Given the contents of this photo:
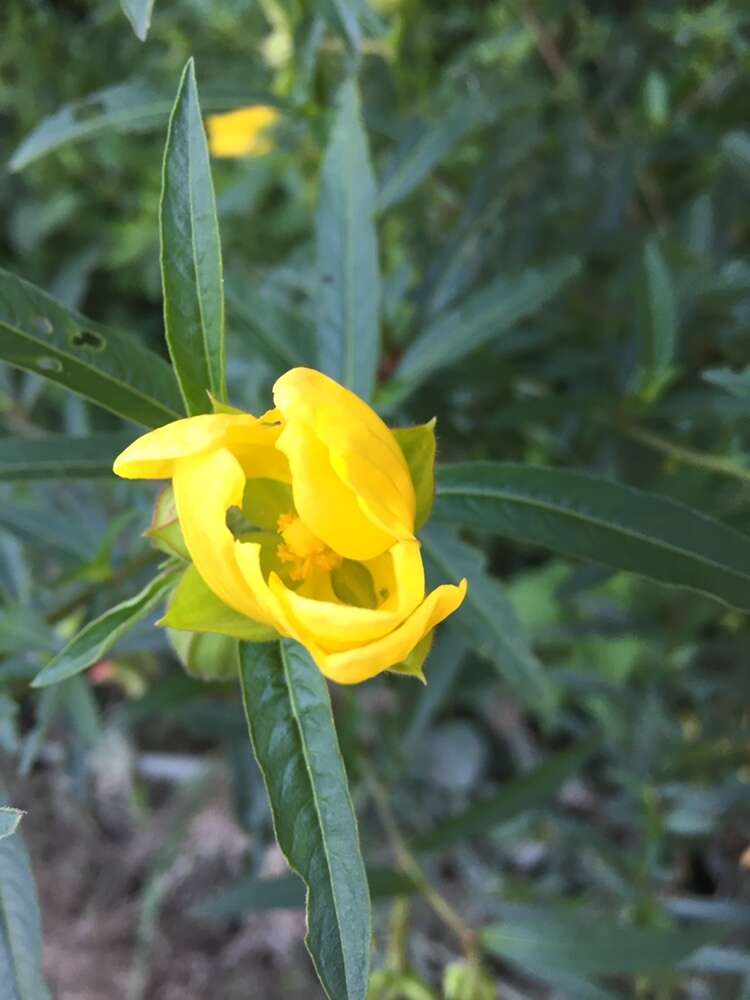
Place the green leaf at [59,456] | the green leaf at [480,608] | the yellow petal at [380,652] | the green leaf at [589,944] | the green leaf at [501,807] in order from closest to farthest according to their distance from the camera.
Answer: the yellow petal at [380,652] → the green leaf at [59,456] → the green leaf at [480,608] → the green leaf at [589,944] → the green leaf at [501,807]

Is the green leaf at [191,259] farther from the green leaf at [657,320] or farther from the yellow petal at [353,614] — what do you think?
the green leaf at [657,320]

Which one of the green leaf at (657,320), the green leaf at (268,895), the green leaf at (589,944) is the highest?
the green leaf at (657,320)

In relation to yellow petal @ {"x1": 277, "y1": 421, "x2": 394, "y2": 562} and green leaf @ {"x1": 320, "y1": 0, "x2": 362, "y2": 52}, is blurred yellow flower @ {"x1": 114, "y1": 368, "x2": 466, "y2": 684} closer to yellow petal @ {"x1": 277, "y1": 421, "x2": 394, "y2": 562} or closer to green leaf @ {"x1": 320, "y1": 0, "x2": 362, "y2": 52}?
yellow petal @ {"x1": 277, "y1": 421, "x2": 394, "y2": 562}

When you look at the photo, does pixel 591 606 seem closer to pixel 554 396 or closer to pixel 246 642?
pixel 554 396

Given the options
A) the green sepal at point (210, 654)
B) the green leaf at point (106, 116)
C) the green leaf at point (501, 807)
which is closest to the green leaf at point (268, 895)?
the green leaf at point (501, 807)

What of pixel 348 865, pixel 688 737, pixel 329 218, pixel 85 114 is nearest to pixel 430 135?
pixel 329 218

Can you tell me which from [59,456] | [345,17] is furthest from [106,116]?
[59,456]
